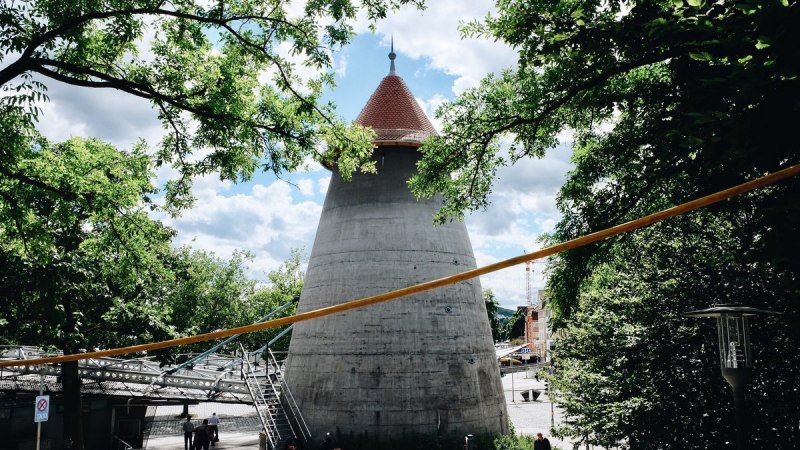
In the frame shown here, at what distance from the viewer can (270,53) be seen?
10375 millimetres

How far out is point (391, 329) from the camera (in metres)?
17.8

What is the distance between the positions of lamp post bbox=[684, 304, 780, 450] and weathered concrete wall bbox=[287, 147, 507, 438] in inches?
448

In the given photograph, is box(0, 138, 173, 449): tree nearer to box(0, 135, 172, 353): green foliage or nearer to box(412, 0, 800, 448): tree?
box(0, 135, 172, 353): green foliage

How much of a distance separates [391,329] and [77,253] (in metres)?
9.79

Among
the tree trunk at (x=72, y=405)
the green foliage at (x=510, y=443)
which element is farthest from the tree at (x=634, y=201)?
the tree trunk at (x=72, y=405)

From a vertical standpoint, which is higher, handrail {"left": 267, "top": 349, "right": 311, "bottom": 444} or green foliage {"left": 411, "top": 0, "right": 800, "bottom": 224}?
green foliage {"left": 411, "top": 0, "right": 800, "bottom": 224}

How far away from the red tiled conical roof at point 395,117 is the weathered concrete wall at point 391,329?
0.66 meters

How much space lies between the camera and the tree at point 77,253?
33.6ft

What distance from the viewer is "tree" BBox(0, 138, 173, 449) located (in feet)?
33.6

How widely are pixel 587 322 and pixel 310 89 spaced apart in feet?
32.8

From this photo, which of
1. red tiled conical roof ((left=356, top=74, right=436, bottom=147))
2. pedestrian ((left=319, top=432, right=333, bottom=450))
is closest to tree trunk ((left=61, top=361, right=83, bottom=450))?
pedestrian ((left=319, top=432, right=333, bottom=450))

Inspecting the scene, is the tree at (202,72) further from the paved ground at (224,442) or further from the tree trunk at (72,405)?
the paved ground at (224,442)

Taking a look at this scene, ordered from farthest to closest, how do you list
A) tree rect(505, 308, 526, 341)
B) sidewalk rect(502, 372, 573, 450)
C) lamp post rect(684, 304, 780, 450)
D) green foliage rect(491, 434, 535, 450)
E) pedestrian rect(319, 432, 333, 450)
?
tree rect(505, 308, 526, 341), sidewalk rect(502, 372, 573, 450), green foliage rect(491, 434, 535, 450), pedestrian rect(319, 432, 333, 450), lamp post rect(684, 304, 780, 450)

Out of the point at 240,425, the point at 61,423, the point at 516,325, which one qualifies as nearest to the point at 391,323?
the point at 61,423
